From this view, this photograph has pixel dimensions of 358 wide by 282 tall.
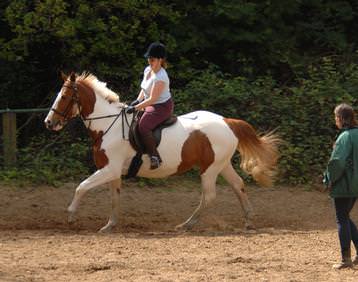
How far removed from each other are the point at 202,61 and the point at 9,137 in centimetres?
526

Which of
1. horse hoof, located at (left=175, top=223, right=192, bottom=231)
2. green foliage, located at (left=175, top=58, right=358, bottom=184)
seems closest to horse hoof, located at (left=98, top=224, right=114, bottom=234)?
horse hoof, located at (left=175, top=223, right=192, bottom=231)

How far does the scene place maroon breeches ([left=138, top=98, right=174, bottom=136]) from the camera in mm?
11398

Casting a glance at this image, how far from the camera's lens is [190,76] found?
56.5 ft

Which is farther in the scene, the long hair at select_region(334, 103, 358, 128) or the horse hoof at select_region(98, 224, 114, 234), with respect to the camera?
the horse hoof at select_region(98, 224, 114, 234)

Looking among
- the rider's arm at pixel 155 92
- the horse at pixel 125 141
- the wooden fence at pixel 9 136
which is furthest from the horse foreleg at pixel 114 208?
the wooden fence at pixel 9 136

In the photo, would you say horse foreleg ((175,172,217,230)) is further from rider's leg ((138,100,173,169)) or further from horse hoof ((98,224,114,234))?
horse hoof ((98,224,114,234))

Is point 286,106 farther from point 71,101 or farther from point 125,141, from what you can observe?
point 71,101

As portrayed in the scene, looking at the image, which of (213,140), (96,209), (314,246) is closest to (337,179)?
(314,246)

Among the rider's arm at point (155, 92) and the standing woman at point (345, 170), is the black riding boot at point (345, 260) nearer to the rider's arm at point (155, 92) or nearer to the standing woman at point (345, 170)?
the standing woman at point (345, 170)

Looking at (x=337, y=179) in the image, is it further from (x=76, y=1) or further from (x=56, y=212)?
(x=76, y=1)

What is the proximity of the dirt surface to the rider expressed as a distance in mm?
1261

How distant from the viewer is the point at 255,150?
1242cm

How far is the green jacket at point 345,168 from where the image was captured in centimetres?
840

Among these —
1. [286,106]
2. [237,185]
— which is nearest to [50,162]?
[237,185]
